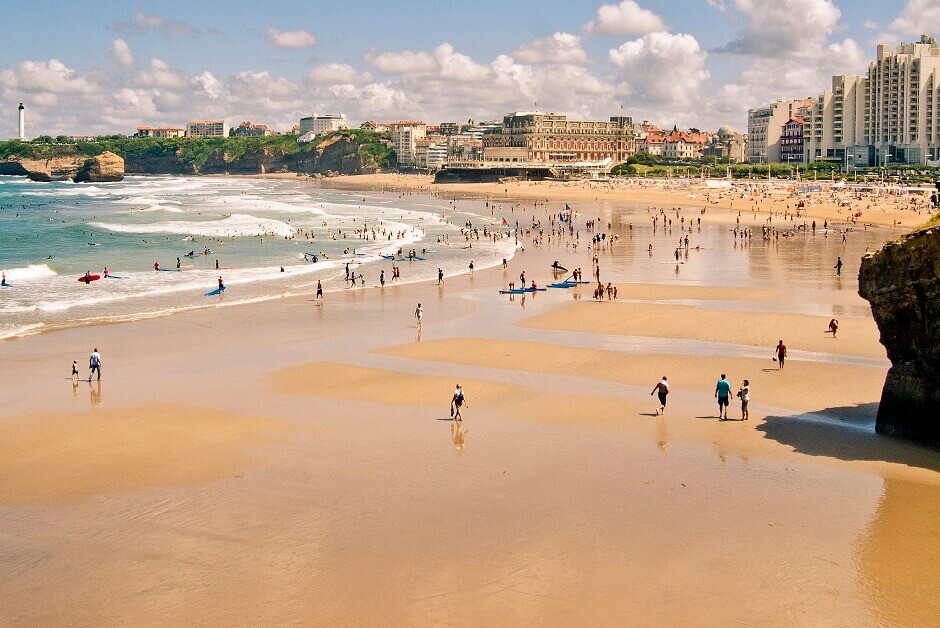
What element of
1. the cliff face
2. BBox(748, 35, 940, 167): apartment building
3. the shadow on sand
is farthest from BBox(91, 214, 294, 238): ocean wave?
BBox(748, 35, 940, 167): apartment building

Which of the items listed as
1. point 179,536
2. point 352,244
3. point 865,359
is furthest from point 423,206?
point 179,536

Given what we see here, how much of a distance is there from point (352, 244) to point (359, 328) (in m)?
28.0

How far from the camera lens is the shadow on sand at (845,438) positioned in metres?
13.4

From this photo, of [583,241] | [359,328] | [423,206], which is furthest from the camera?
[423,206]

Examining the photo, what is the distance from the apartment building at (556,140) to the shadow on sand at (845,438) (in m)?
162

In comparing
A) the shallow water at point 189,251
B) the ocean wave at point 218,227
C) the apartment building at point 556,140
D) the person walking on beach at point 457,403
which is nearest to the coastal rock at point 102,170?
the apartment building at point 556,140

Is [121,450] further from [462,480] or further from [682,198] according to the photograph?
[682,198]

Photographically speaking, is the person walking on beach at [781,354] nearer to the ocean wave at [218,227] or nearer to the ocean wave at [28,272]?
the ocean wave at [28,272]

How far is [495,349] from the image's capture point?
73.1 ft

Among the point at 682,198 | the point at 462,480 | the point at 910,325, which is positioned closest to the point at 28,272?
the point at 462,480

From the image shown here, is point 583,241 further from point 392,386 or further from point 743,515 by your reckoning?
point 743,515

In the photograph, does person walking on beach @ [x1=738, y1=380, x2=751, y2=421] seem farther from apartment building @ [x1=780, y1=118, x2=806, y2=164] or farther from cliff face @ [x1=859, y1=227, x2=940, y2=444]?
apartment building @ [x1=780, y1=118, x2=806, y2=164]

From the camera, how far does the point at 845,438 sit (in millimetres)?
14516

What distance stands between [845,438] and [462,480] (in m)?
6.22
